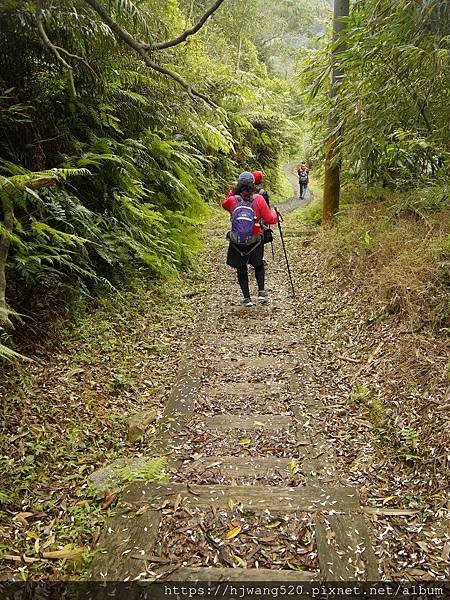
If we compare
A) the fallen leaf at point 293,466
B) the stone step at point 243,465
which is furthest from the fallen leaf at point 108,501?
the fallen leaf at point 293,466

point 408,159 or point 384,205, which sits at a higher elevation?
point 408,159

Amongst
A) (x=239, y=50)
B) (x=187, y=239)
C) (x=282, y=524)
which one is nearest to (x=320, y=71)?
(x=187, y=239)

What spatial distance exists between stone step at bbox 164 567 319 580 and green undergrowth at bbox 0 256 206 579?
61 cm

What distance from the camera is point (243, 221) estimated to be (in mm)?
6758

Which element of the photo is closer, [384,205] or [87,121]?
[87,121]

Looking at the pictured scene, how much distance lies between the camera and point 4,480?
3195 millimetres

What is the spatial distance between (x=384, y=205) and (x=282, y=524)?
672 centimetres

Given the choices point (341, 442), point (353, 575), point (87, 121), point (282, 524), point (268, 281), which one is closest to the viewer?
point (353, 575)

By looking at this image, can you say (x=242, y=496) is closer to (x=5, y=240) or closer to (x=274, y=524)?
(x=274, y=524)

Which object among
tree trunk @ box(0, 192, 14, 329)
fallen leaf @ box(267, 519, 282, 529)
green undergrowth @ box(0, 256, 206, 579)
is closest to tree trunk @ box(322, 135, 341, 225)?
green undergrowth @ box(0, 256, 206, 579)

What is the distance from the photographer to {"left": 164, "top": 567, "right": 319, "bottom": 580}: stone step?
2.57 meters

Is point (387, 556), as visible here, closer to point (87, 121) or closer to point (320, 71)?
point (87, 121)

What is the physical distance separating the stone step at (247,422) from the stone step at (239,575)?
1.56 metres

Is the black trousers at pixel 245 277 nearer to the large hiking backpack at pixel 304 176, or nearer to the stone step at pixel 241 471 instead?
the stone step at pixel 241 471
